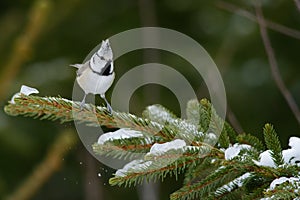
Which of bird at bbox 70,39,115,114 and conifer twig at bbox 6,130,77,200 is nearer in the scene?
bird at bbox 70,39,115,114

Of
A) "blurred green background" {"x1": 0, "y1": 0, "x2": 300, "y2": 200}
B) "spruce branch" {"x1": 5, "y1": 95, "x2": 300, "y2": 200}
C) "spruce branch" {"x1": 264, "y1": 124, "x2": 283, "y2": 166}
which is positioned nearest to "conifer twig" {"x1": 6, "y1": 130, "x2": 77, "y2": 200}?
"blurred green background" {"x1": 0, "y1": 0, "x2": 300, "y2": 200}

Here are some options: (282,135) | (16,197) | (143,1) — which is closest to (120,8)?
(143,1)

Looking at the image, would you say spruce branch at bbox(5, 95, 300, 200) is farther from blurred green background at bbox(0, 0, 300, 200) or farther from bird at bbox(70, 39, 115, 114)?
blurred green background at bbox(0, 0, 300, 200)

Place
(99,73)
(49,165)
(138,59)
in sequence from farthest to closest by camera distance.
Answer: (138,59), (49,165), (99,73)

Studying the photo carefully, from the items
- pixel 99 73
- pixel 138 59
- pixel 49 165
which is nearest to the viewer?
pixel 99 73

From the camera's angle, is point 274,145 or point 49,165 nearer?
point 274,145

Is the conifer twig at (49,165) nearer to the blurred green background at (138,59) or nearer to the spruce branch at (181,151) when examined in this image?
the blurred green background at (138,59)

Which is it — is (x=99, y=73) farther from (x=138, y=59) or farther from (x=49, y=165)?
(x=138, y=59)

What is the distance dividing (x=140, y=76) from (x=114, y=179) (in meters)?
1.80

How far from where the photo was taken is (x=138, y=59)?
2965 millimetres

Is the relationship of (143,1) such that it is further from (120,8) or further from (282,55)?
(282,55)

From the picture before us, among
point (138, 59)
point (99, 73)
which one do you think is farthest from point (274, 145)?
point (138, 59)

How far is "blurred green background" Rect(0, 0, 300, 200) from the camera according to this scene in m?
2.60

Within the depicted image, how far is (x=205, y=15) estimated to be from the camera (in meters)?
2.98
